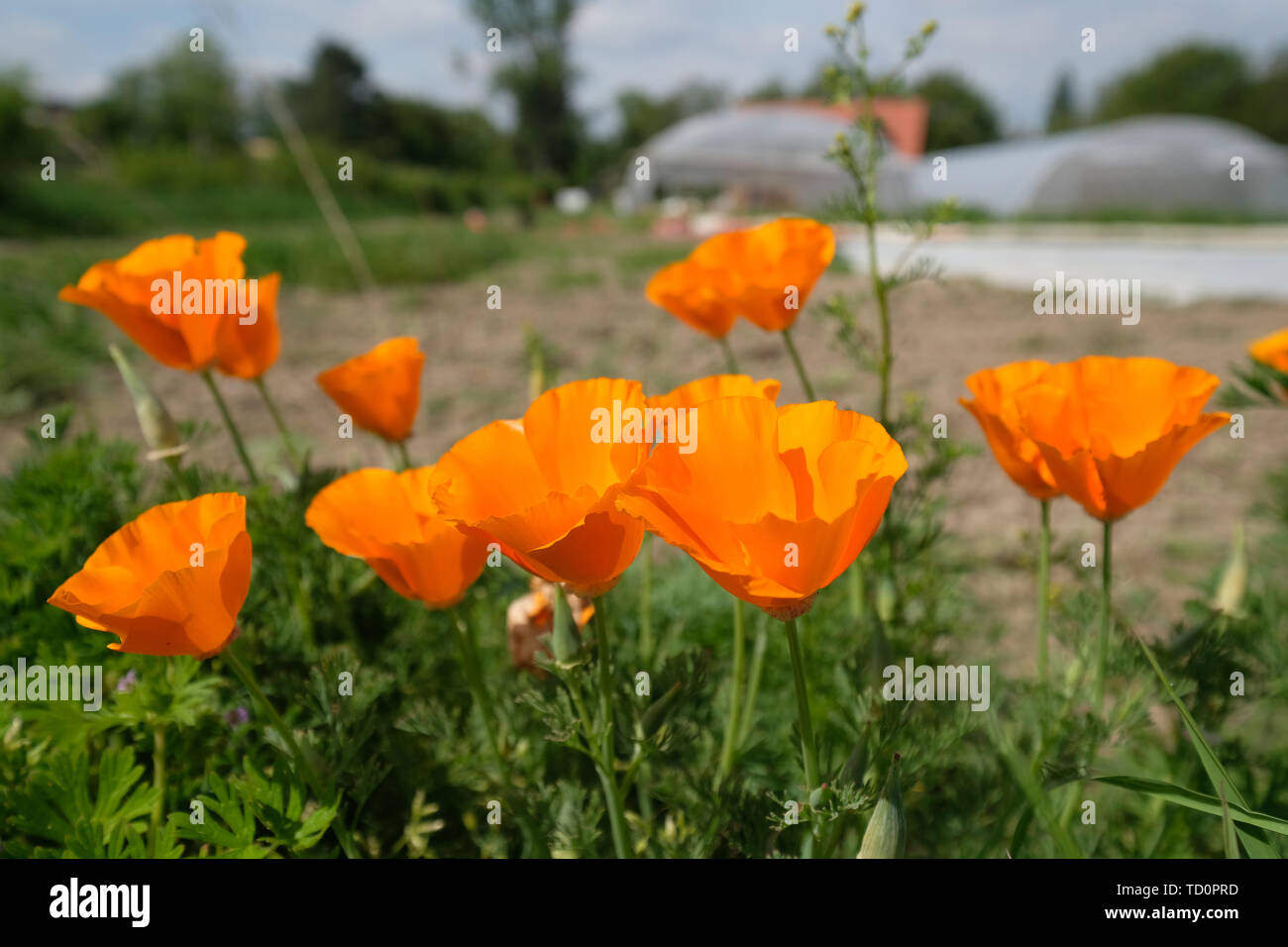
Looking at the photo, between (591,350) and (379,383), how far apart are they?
4.25 meters

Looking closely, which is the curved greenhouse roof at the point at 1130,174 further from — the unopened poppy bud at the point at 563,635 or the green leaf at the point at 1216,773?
the green leaf at the point at 1216,773

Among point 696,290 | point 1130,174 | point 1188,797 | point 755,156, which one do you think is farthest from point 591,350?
point 755,156

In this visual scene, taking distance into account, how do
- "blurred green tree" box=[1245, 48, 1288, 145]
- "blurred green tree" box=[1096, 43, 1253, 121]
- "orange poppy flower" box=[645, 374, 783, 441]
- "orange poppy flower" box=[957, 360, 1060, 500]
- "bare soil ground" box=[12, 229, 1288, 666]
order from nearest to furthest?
"orange poppy flower" box=[645, 374, 783, 441], "orange poppy flower" box=[957, 360, 1060, 500], "bare soil ground" box=[12, 229, 1288, 666], "blurred green tree" box=[1245, 48, 1288, 145], "blurred green tree" box=[1096, 43, 1253, 121]

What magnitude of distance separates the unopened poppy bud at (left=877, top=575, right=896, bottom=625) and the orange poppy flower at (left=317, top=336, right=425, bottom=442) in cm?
55

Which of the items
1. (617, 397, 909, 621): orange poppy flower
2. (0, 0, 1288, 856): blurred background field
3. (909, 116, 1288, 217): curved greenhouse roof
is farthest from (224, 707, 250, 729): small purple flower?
(909, 116, 1288, 217): curved greenhouse roof

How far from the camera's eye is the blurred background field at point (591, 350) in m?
1.09

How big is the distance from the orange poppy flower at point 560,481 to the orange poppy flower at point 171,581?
16 centimetres

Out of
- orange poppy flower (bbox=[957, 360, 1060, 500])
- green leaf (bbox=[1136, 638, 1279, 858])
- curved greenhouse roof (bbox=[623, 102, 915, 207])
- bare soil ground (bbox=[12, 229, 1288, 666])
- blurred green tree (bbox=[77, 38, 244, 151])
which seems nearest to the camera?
green leaf (bbox=[1136, 638, 1279, 858])

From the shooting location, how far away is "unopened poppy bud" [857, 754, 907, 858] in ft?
1.88

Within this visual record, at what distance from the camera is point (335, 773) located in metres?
0.72

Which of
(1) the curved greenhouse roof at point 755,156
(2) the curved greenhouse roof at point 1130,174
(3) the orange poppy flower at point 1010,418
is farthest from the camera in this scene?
(1) the curved greenhouse roof at point 755,156

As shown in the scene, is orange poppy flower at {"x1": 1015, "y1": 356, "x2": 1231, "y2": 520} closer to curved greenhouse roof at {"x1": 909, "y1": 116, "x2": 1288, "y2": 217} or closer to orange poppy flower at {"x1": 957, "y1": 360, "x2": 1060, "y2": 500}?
orange poppy flower at {"x1": 957, "y1": 360, "x2": 1060, "y2": 500}

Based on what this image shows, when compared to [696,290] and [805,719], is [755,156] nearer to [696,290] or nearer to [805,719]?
[696,290]

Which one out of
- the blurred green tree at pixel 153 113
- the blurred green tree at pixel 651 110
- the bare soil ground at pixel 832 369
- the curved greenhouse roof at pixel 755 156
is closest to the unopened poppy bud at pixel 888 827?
the bare soil ground at pixel 832 369
